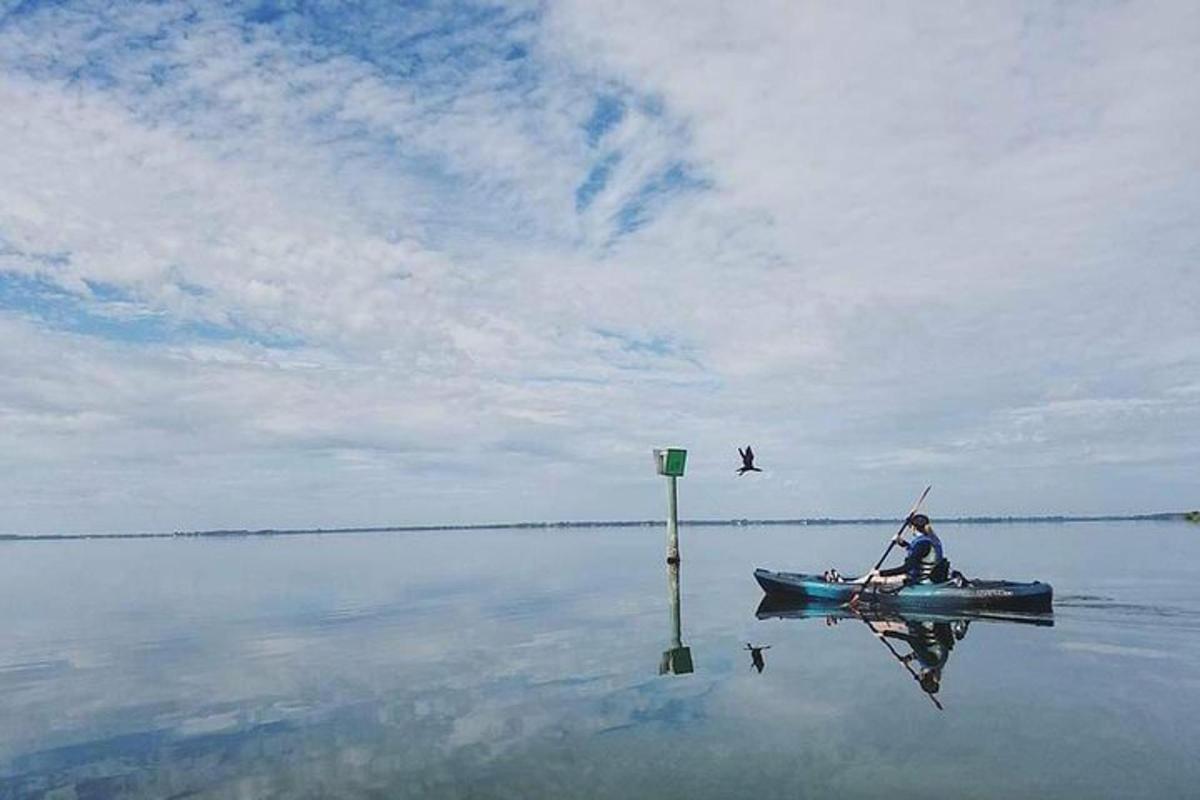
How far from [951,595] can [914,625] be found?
9.47ft

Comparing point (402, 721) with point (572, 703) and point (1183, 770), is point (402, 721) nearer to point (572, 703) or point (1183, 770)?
point (572, 703)

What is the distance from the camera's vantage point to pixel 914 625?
30188mm

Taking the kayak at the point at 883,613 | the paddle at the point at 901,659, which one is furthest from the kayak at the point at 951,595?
the paddle at the point at 901,659

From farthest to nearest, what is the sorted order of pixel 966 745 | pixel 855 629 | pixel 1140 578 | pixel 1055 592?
1. pixel 1140 578
2. pixel 1055 592
3. pixel 855 629
4. pixel 966 745

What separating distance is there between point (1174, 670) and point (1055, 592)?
2162 cm

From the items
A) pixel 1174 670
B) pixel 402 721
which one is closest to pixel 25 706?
pixel 402 721

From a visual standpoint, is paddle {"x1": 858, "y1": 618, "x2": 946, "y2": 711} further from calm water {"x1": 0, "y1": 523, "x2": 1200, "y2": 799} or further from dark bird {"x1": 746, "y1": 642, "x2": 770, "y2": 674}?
dark bird {"x1": 746, "y1": 642, "x2": 770, "y2": 674}

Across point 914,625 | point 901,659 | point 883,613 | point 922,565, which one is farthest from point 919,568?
point 901,659

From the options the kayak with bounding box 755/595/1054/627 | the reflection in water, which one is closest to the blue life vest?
the kayak with bounding box 755/595/1054/627

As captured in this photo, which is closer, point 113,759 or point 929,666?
point 113,759

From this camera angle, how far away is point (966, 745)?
1441 centimetres

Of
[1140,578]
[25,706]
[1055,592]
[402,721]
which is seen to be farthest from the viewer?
[1140,578]

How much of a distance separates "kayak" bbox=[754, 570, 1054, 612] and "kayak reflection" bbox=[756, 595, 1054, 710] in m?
0.32

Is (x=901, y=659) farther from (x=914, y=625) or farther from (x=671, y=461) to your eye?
(x=671, y=461)
